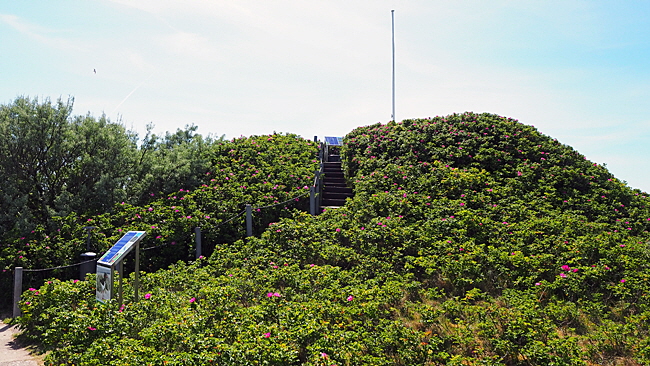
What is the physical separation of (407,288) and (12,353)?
6.83 metres

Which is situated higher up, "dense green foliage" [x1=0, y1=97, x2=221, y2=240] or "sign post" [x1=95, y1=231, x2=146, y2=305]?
"dense green foliage" [x1=0, y1=97, x2=221, y2=240]

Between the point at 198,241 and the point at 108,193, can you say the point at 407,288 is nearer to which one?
the point at 198,241

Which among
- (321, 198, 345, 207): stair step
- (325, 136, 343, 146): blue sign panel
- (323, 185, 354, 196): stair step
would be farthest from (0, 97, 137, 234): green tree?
(325, 136, 343, 146): blue sign panel

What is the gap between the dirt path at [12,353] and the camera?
664 cm

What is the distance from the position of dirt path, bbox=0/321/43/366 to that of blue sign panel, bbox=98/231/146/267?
1.84 meters

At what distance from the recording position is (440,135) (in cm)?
1576

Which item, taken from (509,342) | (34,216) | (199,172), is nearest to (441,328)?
(509,342)

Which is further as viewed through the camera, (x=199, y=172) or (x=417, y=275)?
(x=199, y=172)

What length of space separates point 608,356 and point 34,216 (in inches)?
516

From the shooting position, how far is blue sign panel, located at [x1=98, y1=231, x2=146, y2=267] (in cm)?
670

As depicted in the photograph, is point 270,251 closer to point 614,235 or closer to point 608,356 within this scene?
point 608,356

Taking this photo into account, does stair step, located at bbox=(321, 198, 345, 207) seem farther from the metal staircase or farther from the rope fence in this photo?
the rope fence

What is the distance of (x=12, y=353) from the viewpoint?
7113mm

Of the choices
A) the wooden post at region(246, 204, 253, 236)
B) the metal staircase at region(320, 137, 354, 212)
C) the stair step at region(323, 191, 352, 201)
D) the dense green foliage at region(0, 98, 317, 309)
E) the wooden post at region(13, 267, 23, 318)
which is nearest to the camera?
the wooden post at region(13, 267, 23, 318)
